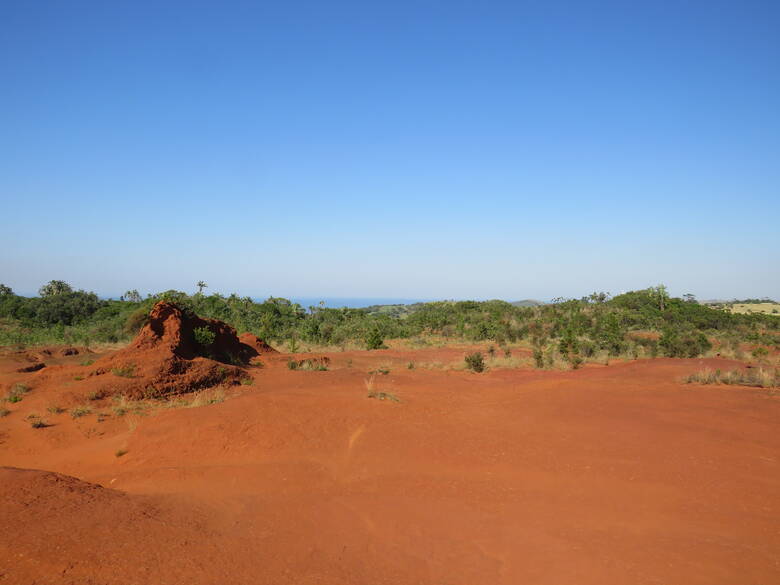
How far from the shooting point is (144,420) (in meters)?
→ 9.95

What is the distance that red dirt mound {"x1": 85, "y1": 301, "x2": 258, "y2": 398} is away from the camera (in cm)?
1215

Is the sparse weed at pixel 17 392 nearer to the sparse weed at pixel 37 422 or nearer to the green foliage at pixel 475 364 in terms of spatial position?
the sparse weed at pixel 37 422

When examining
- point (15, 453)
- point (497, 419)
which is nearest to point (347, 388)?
point (497, 419)

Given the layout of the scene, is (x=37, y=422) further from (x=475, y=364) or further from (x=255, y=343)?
(x=475, y=364)

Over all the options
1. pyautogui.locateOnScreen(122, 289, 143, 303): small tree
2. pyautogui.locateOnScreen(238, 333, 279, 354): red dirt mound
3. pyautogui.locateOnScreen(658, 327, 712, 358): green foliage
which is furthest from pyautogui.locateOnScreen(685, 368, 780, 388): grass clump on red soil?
pyautogui.locateOnScreen(122, 289, 143, 303): small tree

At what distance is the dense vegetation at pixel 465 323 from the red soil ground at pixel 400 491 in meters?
11.4

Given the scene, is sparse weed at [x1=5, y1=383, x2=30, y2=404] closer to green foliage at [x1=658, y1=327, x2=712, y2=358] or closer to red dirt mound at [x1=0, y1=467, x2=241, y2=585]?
red dirt mound at [x1=0, y1=467, x2=241, y2=585]

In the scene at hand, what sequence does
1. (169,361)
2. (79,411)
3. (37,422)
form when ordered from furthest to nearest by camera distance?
(169,361), (79,411), (37,422)

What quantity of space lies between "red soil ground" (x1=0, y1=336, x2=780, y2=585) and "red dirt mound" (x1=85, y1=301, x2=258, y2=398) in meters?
1.04

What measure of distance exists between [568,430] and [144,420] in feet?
28.2

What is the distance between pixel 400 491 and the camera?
642 cm

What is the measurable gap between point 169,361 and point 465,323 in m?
28.1

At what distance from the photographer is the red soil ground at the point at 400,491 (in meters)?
4.38

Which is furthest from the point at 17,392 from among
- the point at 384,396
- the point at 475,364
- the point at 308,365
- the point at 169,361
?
the point at 475,364
